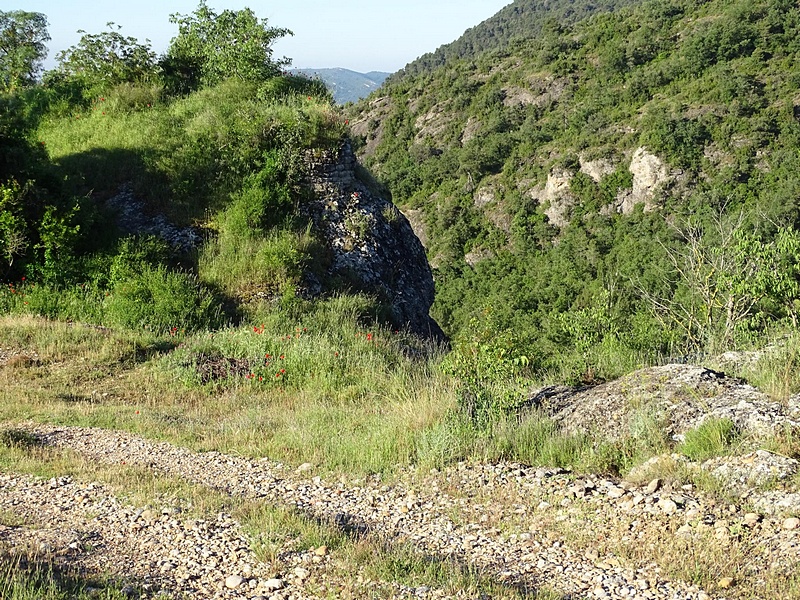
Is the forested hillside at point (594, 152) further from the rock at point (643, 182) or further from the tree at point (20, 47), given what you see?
the tree at point (20, 47)

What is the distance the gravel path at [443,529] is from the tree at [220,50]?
43.9ft

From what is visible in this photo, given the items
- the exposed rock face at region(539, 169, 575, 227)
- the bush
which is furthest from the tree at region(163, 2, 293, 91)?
the exposed rock face at region(539, 169, 575, 227)

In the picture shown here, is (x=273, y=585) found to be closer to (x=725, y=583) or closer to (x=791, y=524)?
(x=725, y=583)

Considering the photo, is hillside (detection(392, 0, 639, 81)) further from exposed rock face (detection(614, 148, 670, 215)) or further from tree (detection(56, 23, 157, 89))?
tree (detection(56, 23, 157, 89))

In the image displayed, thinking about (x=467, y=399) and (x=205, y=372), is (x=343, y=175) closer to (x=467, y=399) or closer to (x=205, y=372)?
(x=205, y=372)

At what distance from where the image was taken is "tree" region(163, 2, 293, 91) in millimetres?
16172

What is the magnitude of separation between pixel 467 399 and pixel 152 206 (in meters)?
9.58

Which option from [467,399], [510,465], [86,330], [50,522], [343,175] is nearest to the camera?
[50,522]

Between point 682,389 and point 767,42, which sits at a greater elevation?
point 767,42

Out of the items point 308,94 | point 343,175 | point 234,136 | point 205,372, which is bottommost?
point 205,372

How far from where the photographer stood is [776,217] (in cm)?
4397

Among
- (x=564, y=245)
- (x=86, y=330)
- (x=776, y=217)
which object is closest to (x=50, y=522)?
(x=86, y=330)

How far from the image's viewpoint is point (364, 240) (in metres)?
13.4

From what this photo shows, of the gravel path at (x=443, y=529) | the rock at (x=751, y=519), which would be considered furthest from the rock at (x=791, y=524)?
the rock at (x=751, y=519)
